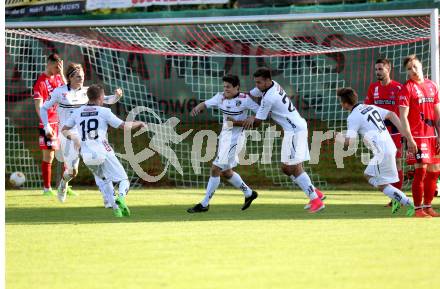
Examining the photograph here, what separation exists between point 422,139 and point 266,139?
24.6 ft

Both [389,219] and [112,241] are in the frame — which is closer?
[112,241]

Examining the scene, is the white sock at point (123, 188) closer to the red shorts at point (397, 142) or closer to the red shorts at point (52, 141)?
the red shorts at point (52, 141)

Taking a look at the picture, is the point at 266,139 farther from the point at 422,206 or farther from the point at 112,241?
the point at 112,241

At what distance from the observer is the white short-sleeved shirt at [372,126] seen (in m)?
12.0

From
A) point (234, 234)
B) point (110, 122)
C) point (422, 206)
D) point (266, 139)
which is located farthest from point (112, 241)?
point (266, 139)

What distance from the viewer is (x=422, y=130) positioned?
1194cm

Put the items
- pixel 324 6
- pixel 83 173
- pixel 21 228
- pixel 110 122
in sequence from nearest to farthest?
pixel 21 228 → pixel 110 122 → pixel 324 6 → pixel 83 173

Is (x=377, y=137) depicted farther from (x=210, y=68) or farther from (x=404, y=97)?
(x=210, y=68)

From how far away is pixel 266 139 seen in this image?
759 inches

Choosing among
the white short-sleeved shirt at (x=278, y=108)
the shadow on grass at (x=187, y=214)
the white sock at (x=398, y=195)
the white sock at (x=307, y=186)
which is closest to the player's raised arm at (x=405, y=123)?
the white sock at (x=398, y=195)

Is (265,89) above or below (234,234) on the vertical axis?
above

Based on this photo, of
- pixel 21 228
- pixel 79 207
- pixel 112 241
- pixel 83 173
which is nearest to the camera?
pixel 112 241

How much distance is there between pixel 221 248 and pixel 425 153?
392 centimetres

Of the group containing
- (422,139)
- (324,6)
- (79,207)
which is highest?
(324,6)
